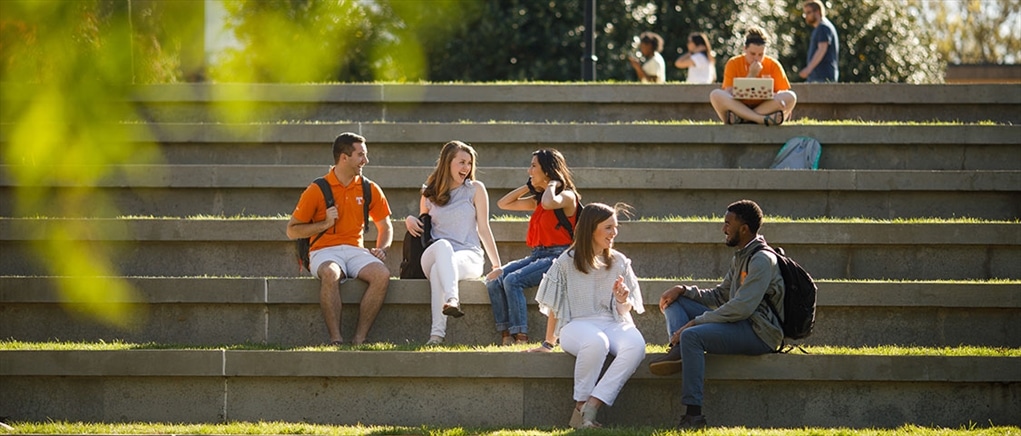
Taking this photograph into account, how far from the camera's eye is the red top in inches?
316

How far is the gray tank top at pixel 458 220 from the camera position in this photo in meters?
8.23

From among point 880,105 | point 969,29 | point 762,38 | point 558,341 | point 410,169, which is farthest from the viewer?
point 969,29

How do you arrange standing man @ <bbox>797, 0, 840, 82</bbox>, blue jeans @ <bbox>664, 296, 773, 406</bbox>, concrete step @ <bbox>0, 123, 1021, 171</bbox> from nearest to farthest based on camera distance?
blue jeans @ <bbox>664, 296, 773, 406</bbox>
concrete step @ <bbox>0, 123, 1021, 171</bbox>
standing man @ <bbox>797, 0, 840, 82</bbox>

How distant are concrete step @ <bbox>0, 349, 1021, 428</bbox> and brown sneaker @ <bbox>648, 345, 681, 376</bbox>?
0.41ft

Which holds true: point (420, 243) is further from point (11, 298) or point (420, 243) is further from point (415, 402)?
point (11, 298)

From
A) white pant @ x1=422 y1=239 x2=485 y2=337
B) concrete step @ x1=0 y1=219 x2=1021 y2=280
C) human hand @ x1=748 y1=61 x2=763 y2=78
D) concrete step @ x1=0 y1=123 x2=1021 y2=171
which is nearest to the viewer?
white pant @ x1=422 y1=239 x2=485 y2=337

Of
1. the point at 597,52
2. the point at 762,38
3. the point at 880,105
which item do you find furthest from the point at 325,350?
the point at 597,52

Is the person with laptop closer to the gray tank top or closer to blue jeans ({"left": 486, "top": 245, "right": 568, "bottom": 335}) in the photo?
the gray tank top

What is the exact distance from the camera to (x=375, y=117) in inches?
475

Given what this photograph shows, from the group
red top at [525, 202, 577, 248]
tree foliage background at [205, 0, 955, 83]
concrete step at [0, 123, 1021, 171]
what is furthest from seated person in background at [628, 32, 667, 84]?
red top at [525, 202, 577, 248]

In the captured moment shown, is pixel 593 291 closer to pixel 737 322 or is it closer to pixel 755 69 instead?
pixel 737 322

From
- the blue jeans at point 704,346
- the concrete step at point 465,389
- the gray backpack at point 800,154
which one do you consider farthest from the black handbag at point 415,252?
the gray backpack at point 800,154

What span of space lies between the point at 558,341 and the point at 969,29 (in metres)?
28.9

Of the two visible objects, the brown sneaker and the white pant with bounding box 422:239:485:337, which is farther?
the white pant with bounding box 422:239:485:337
